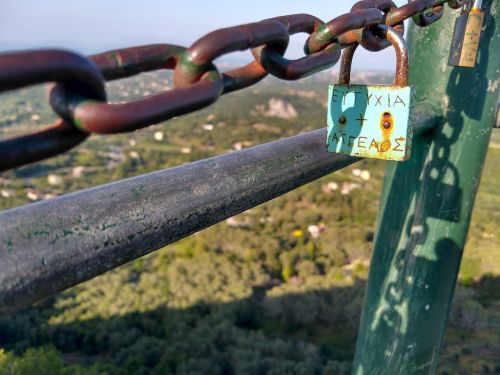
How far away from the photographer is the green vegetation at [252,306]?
373 inches

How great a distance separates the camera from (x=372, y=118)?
3.11ft

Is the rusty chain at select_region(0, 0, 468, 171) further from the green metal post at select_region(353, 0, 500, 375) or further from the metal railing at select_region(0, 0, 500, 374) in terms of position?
the green metal post at select_region(353, 0, 500, 375)

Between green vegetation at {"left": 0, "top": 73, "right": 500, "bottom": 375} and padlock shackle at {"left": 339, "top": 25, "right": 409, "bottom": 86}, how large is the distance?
99 centimetres

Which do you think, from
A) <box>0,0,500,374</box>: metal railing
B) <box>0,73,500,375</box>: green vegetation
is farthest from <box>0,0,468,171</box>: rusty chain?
<box>0,73,500,375</box>: green vegetation

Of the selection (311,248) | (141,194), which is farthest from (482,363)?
(311,248)

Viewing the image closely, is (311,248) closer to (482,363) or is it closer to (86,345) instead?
(86,345)

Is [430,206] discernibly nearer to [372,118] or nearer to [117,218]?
[372,118]

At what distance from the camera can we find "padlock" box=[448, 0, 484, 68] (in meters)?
1.23

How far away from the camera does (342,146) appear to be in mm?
964

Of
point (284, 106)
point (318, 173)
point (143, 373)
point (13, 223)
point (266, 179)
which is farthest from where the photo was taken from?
point (284, 106)

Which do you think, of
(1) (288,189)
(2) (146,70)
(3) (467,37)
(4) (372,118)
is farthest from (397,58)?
(2) (146,70)

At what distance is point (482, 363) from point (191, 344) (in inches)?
439

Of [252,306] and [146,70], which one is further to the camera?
[252,306]

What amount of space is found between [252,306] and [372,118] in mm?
18358
